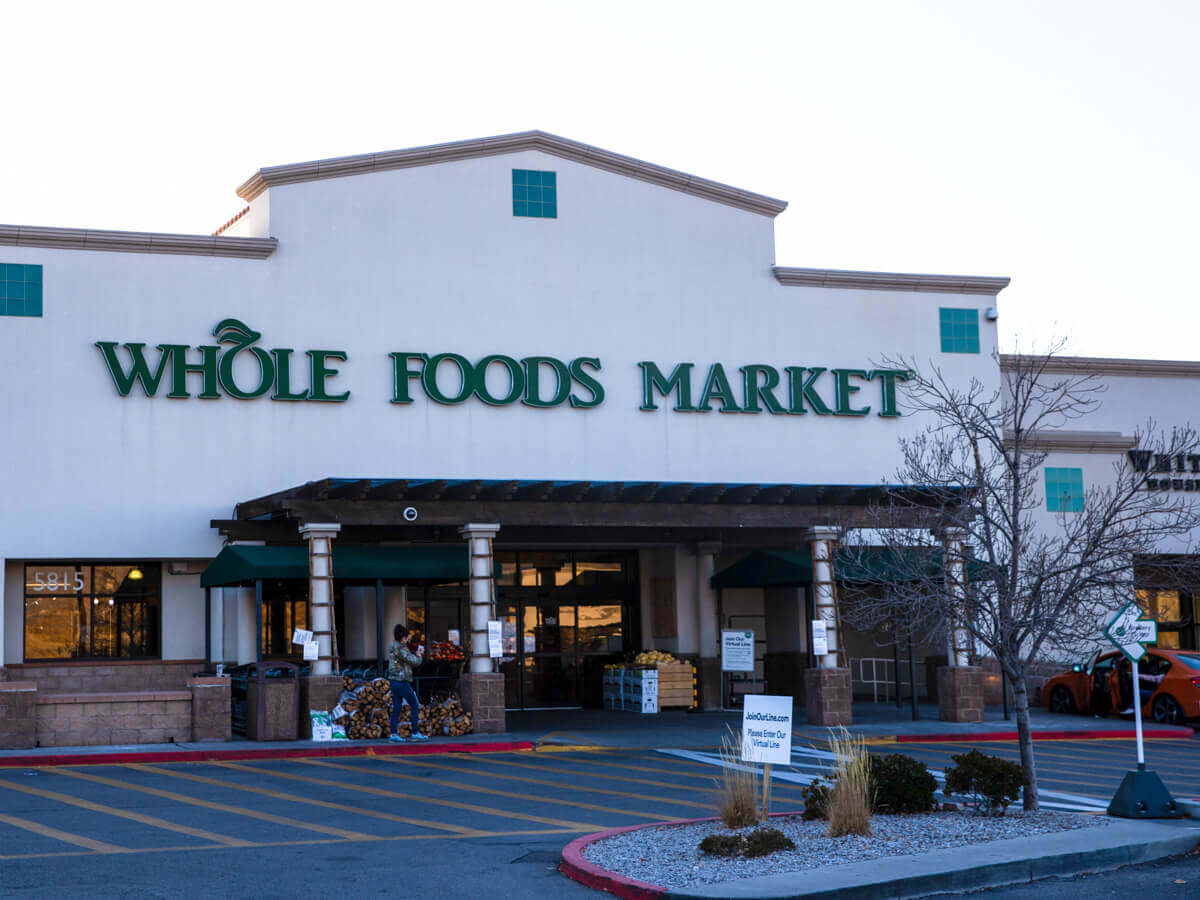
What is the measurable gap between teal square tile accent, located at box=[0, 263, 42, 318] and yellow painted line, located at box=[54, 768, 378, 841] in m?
9.45

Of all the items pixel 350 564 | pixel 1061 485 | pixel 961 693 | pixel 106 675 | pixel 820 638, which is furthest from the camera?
pixel 1061 485

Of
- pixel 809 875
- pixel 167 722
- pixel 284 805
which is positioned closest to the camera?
pixel 809 875

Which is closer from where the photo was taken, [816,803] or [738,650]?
[816,803]

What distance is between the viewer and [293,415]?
26.7 meters

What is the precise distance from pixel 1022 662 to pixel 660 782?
18.3ft

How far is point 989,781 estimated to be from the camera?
13797 millimetres

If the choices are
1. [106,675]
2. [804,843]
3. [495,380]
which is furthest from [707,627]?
[804,843]


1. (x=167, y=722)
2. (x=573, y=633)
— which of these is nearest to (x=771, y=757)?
(x=167, y=722)

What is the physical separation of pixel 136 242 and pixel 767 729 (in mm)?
17410

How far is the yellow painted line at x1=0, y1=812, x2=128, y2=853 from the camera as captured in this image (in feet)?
41.7

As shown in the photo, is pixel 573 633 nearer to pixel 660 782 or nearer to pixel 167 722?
pixel 167 722

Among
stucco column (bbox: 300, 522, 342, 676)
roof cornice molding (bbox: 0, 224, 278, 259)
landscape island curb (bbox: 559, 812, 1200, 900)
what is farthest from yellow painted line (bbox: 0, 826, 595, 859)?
roof cornice molding (bbox: 0, 224, 278, 259)

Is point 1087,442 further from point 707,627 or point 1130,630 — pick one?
point 1130,630

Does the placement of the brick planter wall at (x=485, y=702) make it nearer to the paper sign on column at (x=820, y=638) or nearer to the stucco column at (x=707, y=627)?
the paper sign on column at (x=820, y=638)
